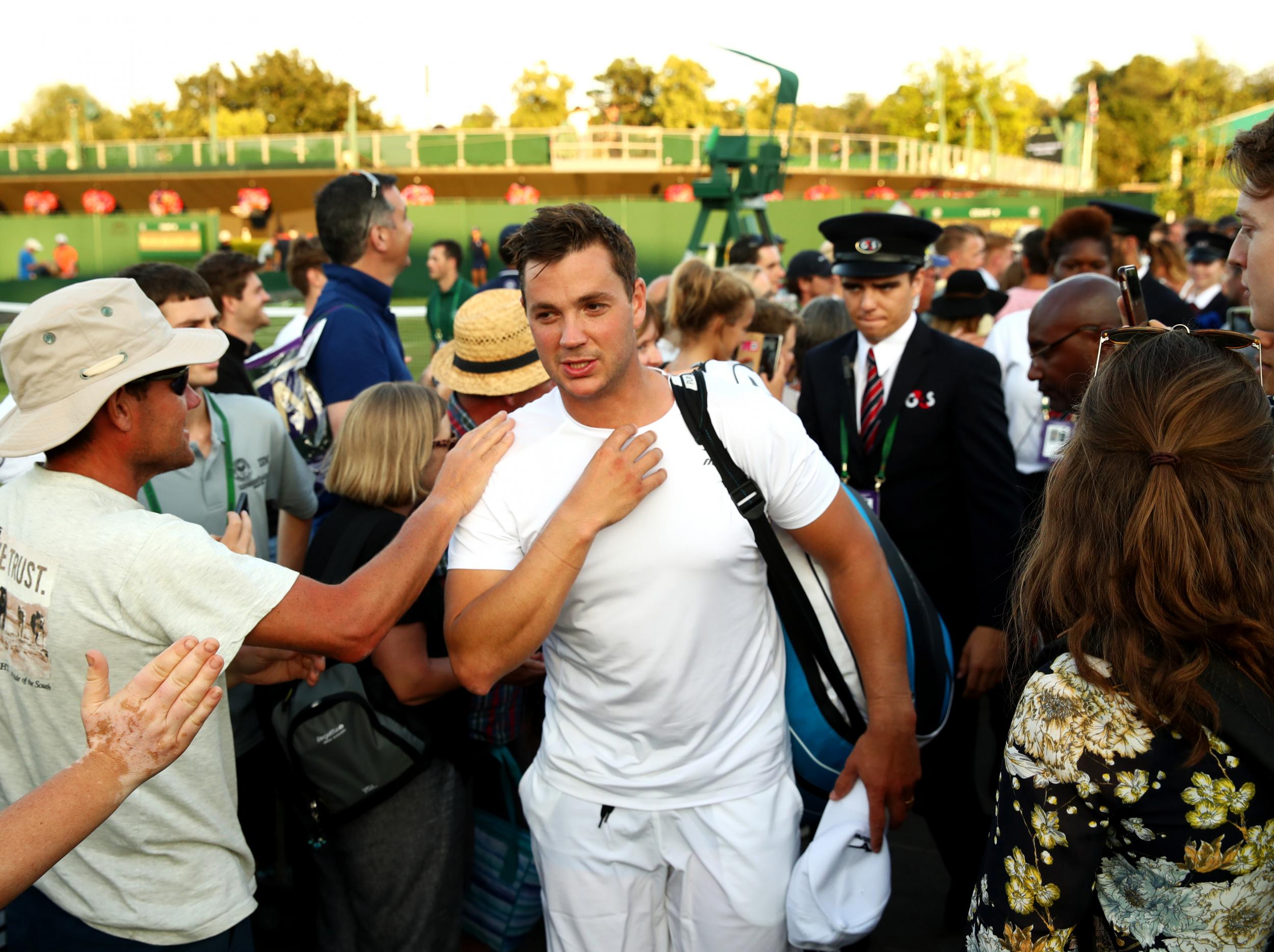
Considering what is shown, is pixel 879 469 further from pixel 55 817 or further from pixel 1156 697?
pixel 55 817

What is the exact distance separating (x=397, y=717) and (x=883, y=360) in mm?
2194

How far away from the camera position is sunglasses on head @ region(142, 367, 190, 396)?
2170mm

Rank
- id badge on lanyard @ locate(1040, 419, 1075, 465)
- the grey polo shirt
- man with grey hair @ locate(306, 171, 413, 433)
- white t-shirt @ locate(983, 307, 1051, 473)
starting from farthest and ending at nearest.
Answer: white t-shirt @ locate(983, 307, 1051, 473) < man with grey hair @ locate(306, 171, 413, 433) < id badge on lanyard @ locate(1040, 419, 1075, 465) < the grey polo shirt

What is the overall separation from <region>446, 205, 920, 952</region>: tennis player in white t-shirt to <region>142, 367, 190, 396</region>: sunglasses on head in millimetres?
717

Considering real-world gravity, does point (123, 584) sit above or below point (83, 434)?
below

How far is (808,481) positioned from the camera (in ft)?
7.71

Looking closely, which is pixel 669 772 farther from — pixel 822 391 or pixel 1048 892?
pixel 822 391

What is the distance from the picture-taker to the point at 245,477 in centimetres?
342

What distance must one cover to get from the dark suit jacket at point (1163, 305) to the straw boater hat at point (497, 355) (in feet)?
10.0

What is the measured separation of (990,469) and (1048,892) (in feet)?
6.67

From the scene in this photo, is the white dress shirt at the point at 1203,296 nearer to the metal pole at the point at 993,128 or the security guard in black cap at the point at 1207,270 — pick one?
the security guard in black cap at the point at 1207,270

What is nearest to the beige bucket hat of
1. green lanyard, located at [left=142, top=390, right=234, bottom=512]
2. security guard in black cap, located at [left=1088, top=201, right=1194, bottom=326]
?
green lanyard, located at [left=142, top=390, right=234, bottom=512]

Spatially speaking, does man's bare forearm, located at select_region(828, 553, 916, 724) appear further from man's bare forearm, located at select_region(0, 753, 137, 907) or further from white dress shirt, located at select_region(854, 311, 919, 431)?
man's bare forearm, located at select_region(0, 753, 137, 907)

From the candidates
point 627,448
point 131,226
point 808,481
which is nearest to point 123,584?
point 627,448
